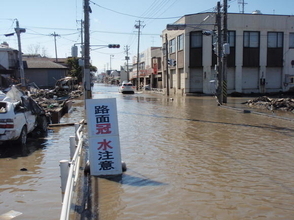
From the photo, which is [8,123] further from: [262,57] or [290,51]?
[290,51]

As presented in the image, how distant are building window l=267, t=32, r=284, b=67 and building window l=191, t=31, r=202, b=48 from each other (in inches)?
335

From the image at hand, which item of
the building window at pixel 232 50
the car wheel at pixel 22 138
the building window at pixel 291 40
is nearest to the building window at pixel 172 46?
the building window at pixel 232 50

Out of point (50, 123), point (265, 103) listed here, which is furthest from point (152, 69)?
point (50, 123)

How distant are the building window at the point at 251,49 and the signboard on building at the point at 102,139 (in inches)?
1350

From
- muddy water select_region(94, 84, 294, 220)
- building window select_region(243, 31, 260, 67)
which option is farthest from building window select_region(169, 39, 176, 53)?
muddy water select_region(94, 84, 294, 220)

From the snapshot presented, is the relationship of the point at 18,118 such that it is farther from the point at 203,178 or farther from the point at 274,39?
the point at 274,39

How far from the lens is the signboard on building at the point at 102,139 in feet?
21.7

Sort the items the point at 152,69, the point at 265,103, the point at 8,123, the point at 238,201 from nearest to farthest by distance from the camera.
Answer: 1. the point at 238,201
2. the point at 8,123
3. the point at 265,103
4. the point at 152,69

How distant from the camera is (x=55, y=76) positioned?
47.0m

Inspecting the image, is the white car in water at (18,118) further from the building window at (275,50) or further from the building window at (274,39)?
the building window at (274,39)

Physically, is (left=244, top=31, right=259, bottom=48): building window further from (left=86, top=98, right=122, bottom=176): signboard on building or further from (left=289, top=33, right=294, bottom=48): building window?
(left=86, top=98, right=122, bottom=176): signboard on building

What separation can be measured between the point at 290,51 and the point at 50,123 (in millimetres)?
34122

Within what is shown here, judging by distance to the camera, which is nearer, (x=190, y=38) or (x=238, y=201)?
(x=238, y=201)

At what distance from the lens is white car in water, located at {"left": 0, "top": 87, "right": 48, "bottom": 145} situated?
29.1 feet
